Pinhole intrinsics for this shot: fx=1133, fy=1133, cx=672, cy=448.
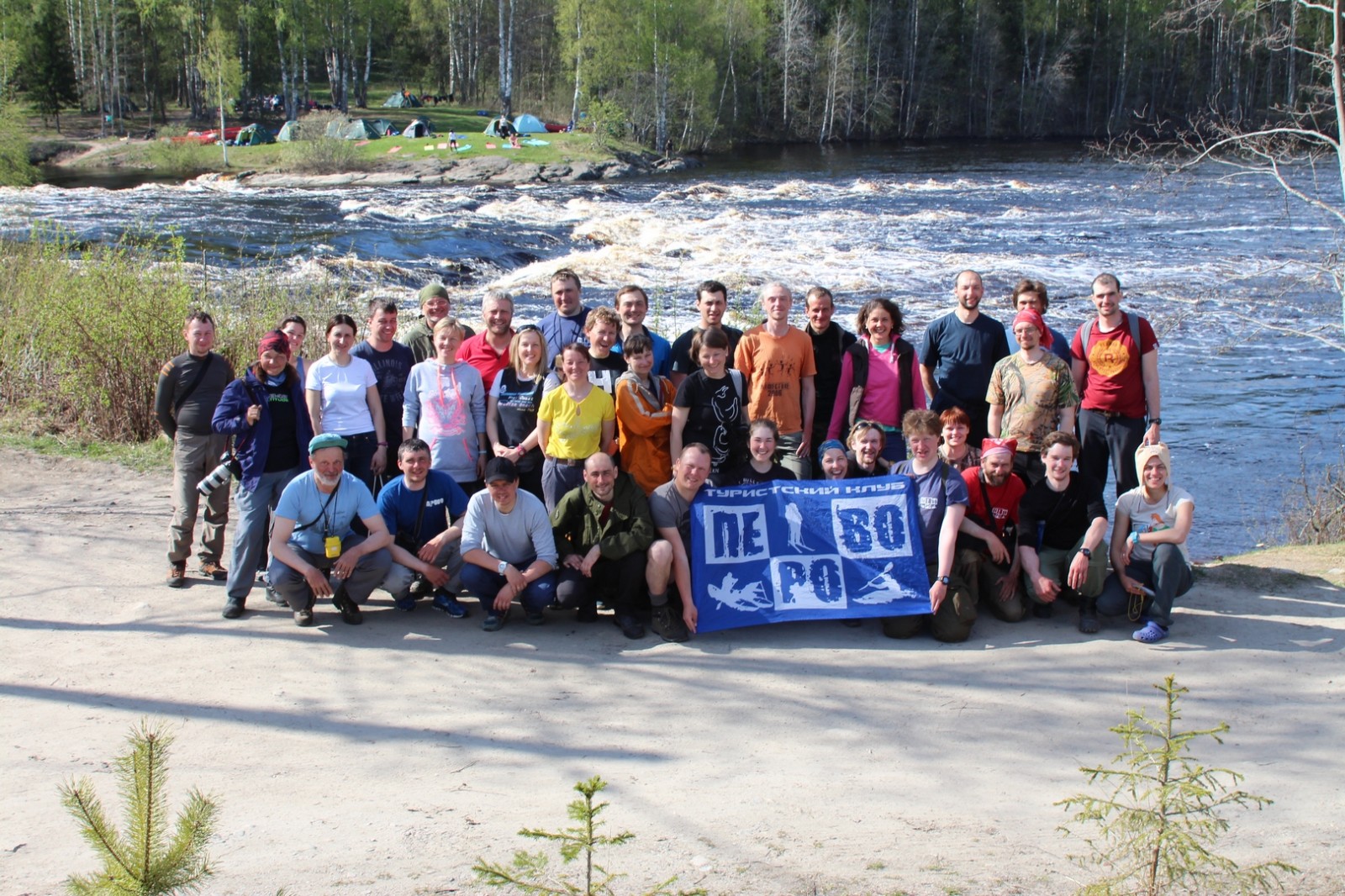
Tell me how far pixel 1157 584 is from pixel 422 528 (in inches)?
179

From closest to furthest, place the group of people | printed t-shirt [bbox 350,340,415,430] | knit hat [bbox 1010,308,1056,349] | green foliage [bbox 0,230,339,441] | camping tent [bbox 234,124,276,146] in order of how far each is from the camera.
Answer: the group of people
knit hat [bbox 1010,308,1056,349]
printed t-shirt [bbox 350,340,415,430]
green foliage [bbox 0,230,339,441]
camping tent [bbox 234,124,276,146]

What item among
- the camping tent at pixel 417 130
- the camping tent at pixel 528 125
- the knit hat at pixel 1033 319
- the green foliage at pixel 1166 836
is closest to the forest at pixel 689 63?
the camping tent at pixel 528 125

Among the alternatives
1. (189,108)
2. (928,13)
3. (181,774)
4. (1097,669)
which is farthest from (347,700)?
(928,13)

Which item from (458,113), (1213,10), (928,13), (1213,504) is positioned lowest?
(1213,504)

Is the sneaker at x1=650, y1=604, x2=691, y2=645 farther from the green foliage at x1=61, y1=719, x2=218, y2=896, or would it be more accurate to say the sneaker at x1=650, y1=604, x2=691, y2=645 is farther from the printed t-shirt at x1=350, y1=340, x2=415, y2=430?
the green foliage at x1=61, y1=719, x2=218, y2=896

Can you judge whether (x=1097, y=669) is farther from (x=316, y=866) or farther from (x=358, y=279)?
(x=358, y=279)

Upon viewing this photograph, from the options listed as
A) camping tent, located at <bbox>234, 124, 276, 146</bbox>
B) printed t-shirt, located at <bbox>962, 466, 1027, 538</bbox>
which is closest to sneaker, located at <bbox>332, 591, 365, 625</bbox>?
printed t-shirt, located at <bbox>962, 466, 1027, 538</bbox>

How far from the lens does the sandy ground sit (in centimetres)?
439

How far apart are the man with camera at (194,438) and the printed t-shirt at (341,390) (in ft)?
2.28

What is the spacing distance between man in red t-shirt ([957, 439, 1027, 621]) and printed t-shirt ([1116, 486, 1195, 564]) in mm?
638

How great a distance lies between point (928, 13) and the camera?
2717 inches

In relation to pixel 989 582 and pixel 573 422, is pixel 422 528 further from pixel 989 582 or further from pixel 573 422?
pixel 989 582

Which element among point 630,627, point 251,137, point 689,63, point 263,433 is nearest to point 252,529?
point 263,433

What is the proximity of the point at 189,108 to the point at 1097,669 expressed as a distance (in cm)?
6486
